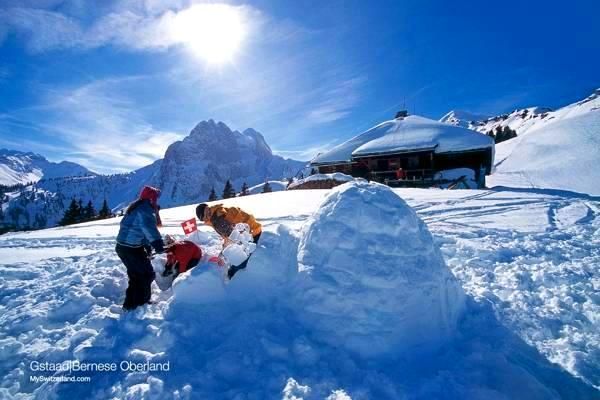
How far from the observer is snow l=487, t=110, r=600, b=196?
17.2 meters

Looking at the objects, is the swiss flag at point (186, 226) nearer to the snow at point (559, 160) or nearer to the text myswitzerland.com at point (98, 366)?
the text myswitzerland.com at point (98, 366)

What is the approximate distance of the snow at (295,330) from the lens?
8.63ft

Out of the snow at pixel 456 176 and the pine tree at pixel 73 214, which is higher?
the snow at pixel 456 176

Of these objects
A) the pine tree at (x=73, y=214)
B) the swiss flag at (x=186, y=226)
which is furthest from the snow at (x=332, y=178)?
the pine tree at (x=73, y=214)

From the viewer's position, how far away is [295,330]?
3248 mm

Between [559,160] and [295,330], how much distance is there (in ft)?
93.1

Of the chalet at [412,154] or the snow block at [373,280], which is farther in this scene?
the chalet at [412,154]

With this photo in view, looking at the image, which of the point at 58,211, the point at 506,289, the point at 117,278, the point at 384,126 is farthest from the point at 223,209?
the point at 58,211

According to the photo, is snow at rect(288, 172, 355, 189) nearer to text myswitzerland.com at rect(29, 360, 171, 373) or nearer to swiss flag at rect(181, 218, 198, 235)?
swiss flag at rect(181, 218, 198, 235)

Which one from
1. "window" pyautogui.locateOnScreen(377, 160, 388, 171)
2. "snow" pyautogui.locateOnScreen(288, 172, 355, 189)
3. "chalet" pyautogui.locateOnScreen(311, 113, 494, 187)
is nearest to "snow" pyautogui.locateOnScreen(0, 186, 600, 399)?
"snow" pyautogui.locateOnScreen(288, 172, 355, 189)

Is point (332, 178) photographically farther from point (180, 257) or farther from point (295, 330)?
point (295, 330)

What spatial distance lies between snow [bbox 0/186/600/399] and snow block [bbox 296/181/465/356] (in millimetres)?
24

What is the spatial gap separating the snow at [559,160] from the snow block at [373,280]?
13808mm


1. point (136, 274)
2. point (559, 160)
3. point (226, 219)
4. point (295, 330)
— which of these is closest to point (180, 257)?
point (136, 274)
